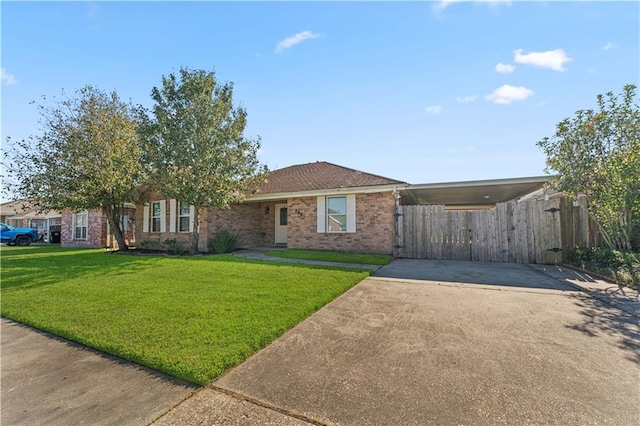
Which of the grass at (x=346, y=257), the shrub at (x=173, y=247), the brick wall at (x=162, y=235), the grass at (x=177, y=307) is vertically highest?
the brick wall at (x=162, y=235)

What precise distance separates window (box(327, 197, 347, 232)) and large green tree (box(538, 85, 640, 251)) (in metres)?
6.81

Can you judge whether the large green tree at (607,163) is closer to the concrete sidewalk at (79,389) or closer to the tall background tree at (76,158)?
the concrete sidewalk at (79,389)

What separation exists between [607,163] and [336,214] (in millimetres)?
8140

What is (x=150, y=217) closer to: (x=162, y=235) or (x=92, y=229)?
(x=162, y=235)

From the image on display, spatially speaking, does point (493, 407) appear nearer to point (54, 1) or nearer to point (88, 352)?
point (88, 352)

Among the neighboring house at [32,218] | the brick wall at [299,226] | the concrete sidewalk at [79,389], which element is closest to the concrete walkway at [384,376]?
the concrete sidewalk at [79,389]

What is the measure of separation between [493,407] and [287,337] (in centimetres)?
224

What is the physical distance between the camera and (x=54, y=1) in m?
6.52

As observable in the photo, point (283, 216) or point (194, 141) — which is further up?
point (194, 141)

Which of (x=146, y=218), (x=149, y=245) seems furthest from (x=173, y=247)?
(x=146, y=218)

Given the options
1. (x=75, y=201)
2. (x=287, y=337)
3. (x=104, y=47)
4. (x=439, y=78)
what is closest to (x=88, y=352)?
(x=287, y=337)

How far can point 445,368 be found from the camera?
9.22 feet

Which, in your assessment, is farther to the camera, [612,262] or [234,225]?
[234,225]

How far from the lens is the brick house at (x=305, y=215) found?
10.8 metres
